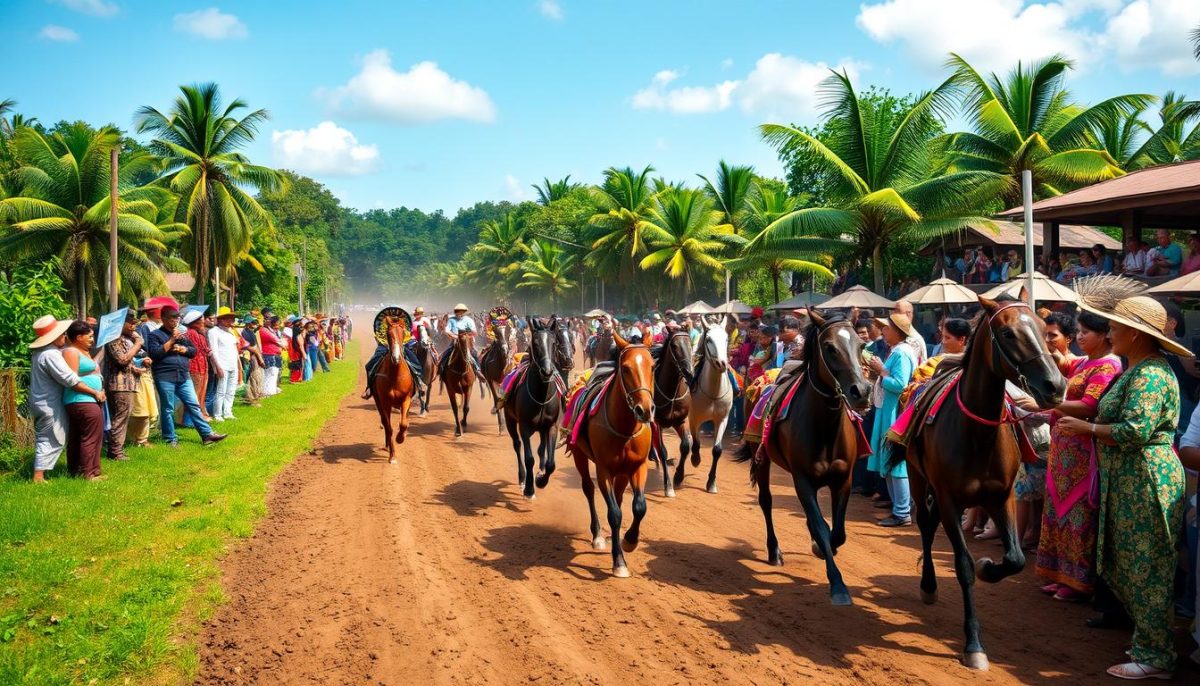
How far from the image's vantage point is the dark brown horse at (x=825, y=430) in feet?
18.8

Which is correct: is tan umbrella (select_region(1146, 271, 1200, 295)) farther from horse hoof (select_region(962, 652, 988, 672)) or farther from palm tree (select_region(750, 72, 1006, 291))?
palm tree (select_region(750, 72, 1006, 291))

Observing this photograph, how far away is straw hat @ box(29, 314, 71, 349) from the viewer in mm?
8920

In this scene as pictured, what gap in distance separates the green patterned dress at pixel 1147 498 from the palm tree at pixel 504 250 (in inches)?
2363

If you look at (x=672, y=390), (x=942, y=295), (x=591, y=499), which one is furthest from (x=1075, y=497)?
(x=942, y=295)

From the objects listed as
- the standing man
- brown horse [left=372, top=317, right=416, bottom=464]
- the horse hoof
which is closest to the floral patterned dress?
the horse hoof

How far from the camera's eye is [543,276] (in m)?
58.6

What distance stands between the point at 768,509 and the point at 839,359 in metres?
2.08

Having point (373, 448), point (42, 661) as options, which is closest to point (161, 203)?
point (373, 448)

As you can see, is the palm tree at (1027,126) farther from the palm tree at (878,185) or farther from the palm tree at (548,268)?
the palm tree at (548,268)

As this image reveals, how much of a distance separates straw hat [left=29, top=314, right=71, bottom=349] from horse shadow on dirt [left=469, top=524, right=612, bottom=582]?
5765 mm

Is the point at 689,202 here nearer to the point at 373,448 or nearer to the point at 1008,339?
the point at 373,448

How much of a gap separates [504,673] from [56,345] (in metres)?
7.63

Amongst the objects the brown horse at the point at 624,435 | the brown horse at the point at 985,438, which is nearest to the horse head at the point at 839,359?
the brown horse at the point at 985,438

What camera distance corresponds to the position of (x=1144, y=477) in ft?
14.9
